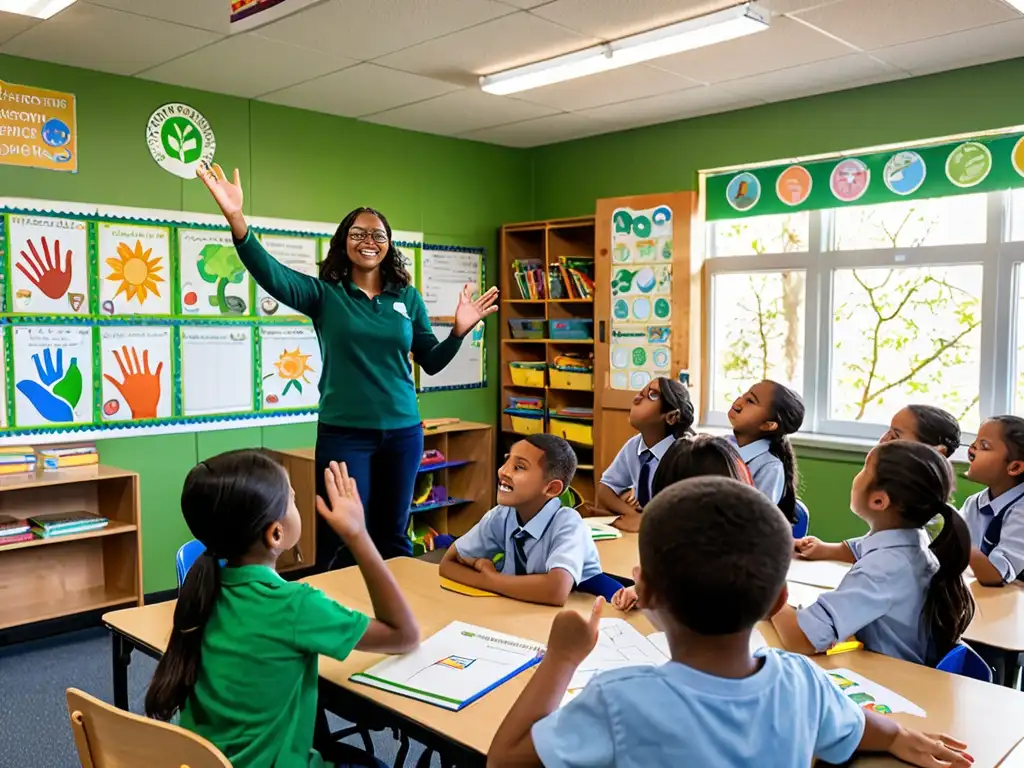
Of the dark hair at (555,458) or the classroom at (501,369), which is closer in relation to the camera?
the classroom at (501,369)

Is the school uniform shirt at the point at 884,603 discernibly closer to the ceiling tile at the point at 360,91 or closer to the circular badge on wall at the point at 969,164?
the circular badge on wall at the point at 969,164

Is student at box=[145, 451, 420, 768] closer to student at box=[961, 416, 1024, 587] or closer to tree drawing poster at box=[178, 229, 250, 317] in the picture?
student at box=[961, 416, 1024, 587]

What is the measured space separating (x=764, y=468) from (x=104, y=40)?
10.1 ft

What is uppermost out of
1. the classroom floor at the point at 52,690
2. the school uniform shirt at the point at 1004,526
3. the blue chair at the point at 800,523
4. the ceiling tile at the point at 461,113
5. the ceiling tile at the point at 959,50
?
the ceiling tile at the point at 461,113

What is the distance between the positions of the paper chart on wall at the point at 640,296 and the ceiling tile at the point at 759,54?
0.96 metres

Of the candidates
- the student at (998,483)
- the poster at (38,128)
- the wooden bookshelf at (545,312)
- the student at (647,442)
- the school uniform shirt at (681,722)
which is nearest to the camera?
the school uniform shirt at (681,722)

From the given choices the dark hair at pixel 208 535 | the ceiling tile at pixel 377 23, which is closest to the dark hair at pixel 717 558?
the dark hair at pixel 208 535

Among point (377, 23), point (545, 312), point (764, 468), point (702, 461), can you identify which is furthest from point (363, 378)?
point (545, 312)

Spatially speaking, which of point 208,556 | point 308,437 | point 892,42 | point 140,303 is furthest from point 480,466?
point 208,556

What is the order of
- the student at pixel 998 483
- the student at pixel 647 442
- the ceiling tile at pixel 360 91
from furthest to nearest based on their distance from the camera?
the ceiling tile at pixel 360 91, the student at pixel 647 442, the student at pixel 998 483

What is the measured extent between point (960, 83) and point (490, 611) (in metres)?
3.54

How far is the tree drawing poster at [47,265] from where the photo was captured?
12.3 ft

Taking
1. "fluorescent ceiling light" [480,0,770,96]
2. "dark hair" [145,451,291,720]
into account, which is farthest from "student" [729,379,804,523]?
"dark hair" [145,451,291,720]

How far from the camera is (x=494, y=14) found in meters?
3.30
